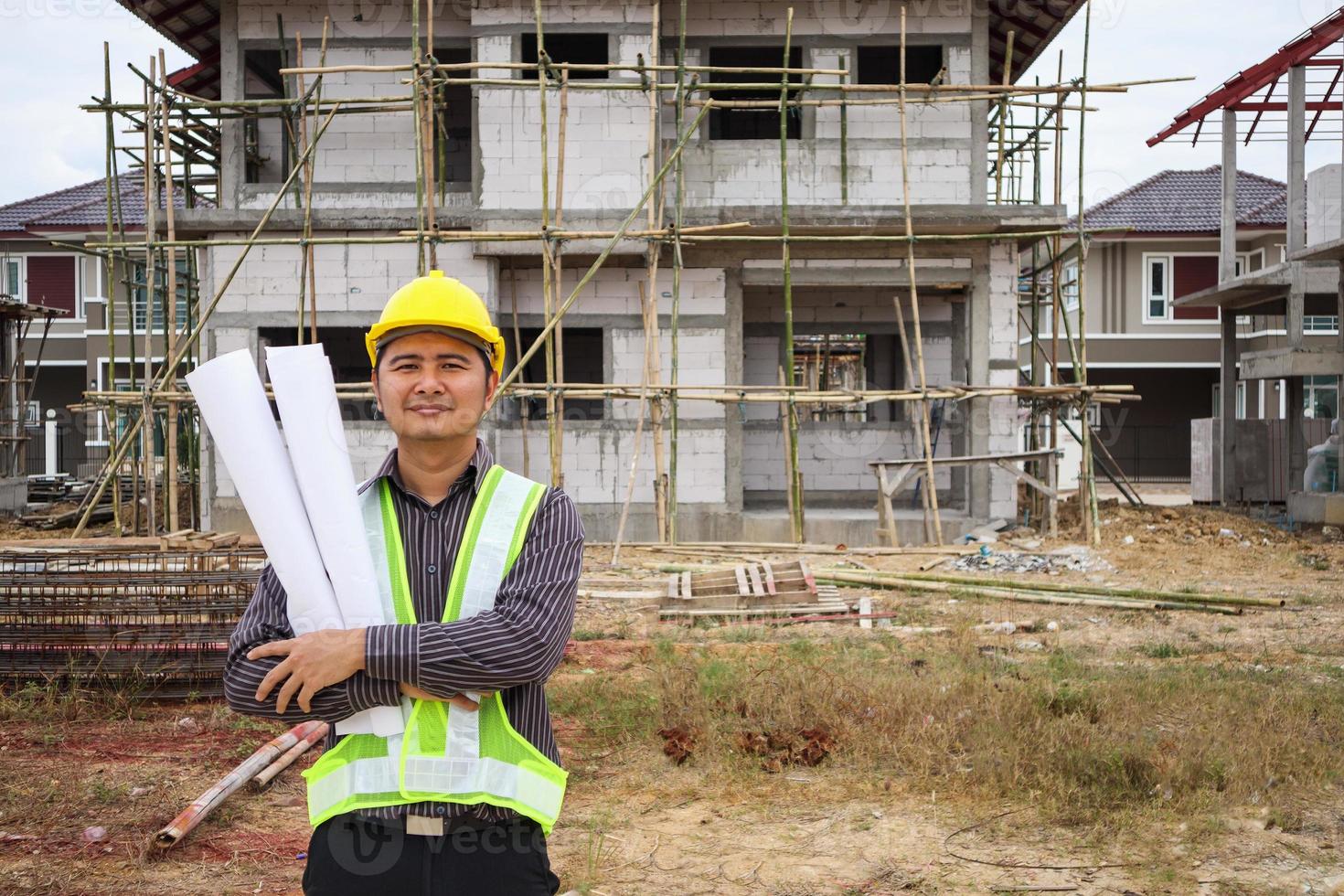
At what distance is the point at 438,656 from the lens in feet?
7.36

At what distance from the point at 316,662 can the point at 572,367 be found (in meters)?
19.0

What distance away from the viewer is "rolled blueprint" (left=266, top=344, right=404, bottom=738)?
2.25 meters

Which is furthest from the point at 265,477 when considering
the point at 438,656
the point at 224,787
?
the point at 224,787

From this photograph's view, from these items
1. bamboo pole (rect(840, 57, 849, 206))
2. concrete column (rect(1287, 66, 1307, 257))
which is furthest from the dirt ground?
concrete column (rect(1287, 66, 1307, 257))

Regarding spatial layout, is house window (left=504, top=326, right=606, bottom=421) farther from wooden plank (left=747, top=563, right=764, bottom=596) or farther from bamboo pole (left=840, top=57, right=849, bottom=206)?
wooden plank (left=747, top=563, right=764, bottom=596)

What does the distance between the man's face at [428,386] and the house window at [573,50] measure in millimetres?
14147

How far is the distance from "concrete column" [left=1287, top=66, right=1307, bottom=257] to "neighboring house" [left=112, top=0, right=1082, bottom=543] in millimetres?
4194

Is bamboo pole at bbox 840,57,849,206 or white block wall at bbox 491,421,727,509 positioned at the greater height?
bamboo pole at bbox 840,57,849,206

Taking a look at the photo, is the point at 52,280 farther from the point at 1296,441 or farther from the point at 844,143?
the point at 1296,441

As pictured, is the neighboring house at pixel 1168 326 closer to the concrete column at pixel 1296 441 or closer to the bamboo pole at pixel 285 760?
the concrete column at pixel 1296 441

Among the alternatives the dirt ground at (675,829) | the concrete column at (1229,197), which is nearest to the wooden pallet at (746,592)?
the dirt ground at (675,829)

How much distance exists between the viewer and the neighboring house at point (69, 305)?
96.1ft

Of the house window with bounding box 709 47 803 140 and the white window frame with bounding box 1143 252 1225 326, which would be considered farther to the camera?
the white window frame with bounding box 1143 252 1225 326

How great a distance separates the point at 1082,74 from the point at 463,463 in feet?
49.2
